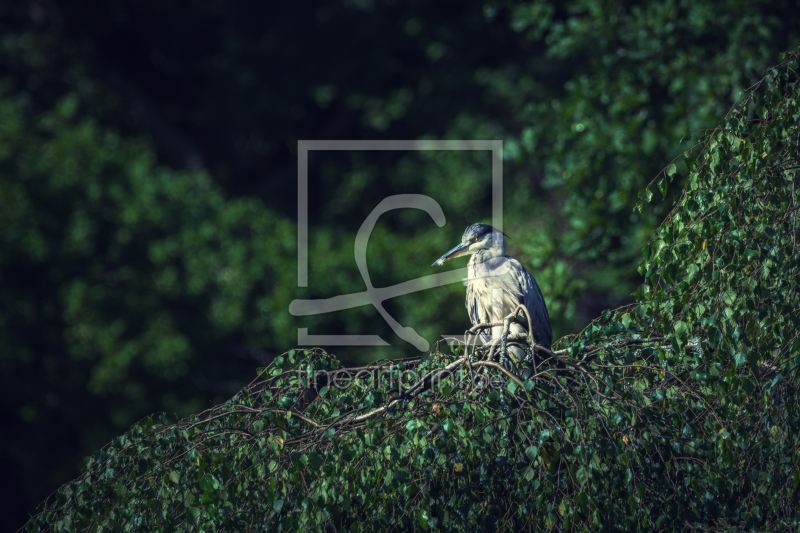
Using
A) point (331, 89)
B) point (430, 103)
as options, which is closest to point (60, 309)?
point (331, 89)

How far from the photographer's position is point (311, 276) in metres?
7.58

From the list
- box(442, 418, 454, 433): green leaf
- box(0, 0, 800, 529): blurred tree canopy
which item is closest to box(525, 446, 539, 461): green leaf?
box(442, 418, 454, 433): green leaf

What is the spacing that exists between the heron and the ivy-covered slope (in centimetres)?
124

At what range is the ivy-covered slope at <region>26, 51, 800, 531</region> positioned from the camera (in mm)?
1957

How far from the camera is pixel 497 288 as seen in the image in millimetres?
3707

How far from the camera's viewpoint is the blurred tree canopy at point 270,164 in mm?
4820

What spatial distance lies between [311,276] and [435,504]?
5.65 metres

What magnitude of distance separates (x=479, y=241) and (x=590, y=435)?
83.2 inches

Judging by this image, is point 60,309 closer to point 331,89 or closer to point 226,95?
point 226,95

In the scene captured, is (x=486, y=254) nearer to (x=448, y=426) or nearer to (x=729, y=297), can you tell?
(x=729, y=297)
